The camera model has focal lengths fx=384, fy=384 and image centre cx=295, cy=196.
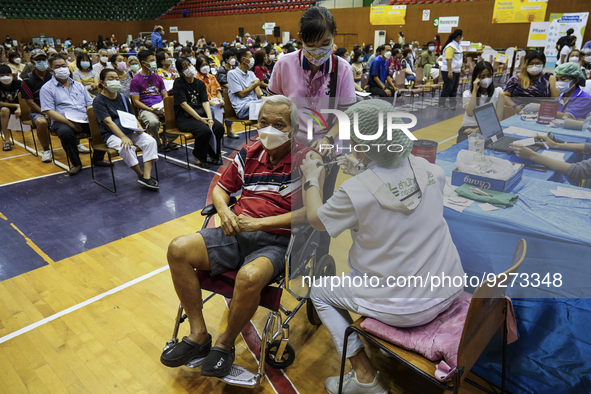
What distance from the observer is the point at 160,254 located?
297cm

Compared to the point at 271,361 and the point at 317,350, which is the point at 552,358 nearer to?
the point at 317,350

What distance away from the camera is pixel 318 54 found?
2.03 meters

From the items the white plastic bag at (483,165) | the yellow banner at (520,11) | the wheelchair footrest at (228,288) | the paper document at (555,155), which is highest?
the yellow banner at (520,11)

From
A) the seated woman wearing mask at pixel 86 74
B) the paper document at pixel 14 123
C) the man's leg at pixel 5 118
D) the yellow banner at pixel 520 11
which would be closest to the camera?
the paper document at pixel 14 123

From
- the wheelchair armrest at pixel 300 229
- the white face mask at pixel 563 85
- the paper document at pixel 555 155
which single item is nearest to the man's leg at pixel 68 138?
the wheelchair armrest at pixel 300 229

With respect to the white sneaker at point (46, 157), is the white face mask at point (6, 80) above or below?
above

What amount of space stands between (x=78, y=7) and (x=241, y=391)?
2542 cm

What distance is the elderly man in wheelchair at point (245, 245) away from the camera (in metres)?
1.74

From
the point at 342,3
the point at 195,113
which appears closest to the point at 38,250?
the point at 195,113

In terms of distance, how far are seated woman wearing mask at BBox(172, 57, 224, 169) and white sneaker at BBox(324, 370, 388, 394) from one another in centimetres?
363

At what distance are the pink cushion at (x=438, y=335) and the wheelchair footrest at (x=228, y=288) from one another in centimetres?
48

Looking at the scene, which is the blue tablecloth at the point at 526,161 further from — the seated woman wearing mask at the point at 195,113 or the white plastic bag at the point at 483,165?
the seated woman wearing mask at the point at 195,113

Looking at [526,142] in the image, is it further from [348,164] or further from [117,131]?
[117,131]

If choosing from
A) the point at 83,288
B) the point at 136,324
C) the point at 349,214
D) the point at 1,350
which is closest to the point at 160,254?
the point at 83,288
